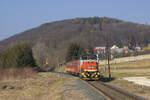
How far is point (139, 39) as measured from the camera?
13525cm

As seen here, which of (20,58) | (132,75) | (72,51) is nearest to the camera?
(132,75)

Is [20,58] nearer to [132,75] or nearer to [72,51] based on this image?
[72,51]

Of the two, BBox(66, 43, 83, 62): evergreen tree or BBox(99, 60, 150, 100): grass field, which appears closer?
BBox(99, 60, 150, 100): grass field

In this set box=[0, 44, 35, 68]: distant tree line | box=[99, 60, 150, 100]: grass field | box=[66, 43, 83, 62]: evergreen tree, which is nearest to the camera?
box=[99, 60, 150, 100]: grass field

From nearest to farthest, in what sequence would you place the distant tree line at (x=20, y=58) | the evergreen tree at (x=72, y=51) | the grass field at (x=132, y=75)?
the grass field at (x=132, y=75) < the distant tree line at (x=20, y=58) < the evergreen tree at (x=72, y=51)

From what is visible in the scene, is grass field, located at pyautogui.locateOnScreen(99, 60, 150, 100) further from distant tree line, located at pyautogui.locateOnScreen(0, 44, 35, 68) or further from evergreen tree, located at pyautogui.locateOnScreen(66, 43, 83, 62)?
evergreen tree, located at pyautogui.locateOnScreen(66, 43, 83, 62)

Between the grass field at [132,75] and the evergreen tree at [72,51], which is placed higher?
the evergreen tree at [72,51]

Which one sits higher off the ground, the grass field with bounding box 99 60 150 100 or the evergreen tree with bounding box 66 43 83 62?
the evergreen tree with bounding box 66 43 83 62

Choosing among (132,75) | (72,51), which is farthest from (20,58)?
(132,75)

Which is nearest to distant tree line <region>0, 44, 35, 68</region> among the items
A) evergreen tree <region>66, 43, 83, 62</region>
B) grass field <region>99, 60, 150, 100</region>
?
grass field <region>99, 60, 150, 100</region>

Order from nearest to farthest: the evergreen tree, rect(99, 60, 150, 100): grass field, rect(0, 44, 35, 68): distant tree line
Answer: rect(99, 60, 150, 100): grass field < rect(0, 44, 35, 68): distant tree line < the evergreen tree

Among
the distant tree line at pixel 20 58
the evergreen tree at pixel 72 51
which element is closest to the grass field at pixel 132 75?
the distant tree line at pixel 20 58

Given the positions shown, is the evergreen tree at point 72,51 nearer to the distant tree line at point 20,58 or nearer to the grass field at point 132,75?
the distant tree line at point 20,58

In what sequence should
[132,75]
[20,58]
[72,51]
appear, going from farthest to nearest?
1. [72,51]
2. [20,58]
3. [132,75]
